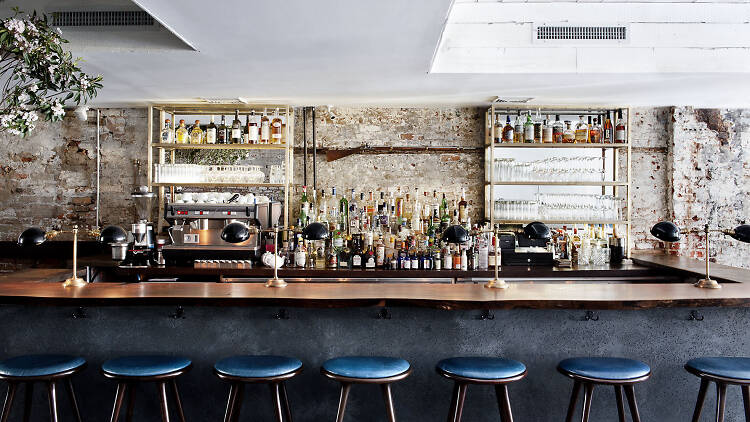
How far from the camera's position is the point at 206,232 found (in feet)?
17.7

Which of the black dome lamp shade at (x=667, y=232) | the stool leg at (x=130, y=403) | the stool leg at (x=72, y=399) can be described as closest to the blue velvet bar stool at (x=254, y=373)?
the stool leg at (x=130, y=403)

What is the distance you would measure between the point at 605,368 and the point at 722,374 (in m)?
0.57

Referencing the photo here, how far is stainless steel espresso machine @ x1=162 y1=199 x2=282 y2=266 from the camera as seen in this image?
5.32m

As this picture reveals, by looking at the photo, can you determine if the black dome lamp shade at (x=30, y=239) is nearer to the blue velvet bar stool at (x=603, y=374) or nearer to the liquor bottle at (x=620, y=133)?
the blue velvet bar stool at (x=603, y=374)

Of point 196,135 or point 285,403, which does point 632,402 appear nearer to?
point 285,403

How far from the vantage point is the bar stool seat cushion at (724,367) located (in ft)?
8.77

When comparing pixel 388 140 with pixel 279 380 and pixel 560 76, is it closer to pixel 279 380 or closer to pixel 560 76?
pixel 560 76

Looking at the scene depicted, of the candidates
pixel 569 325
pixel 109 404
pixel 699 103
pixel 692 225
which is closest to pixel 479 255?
pixel 569 325

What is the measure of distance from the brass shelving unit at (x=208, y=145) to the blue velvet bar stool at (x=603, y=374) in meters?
3.55

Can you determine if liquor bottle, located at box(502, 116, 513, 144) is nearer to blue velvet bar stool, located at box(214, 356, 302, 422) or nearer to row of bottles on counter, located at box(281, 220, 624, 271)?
row of bottles on counter, located at box(281, 220, 624, 271)

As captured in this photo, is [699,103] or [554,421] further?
[699,103]

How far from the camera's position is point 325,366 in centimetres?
269

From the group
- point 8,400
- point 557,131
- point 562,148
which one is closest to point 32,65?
point 8,400

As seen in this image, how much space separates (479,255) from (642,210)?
6.66 ft
